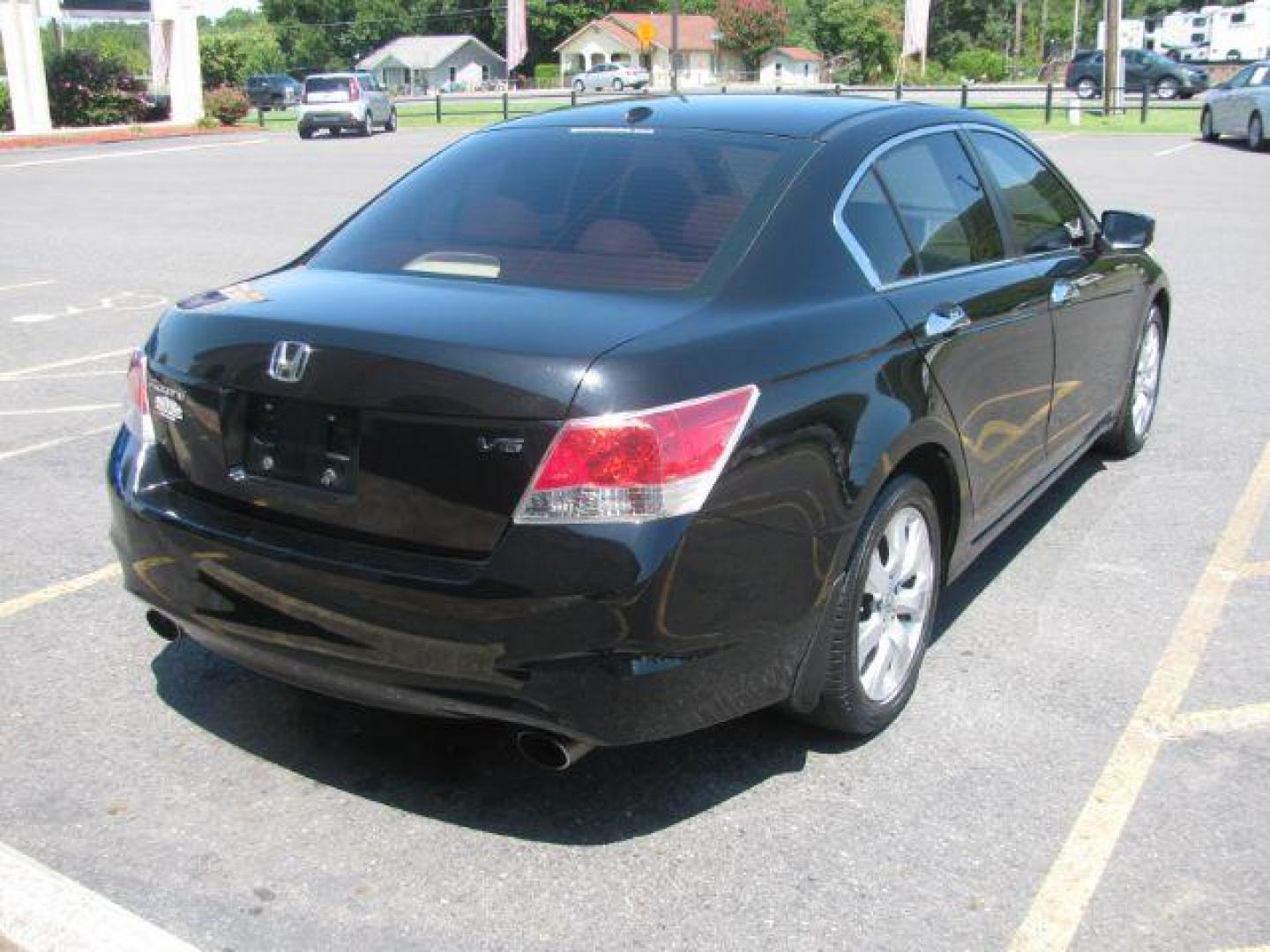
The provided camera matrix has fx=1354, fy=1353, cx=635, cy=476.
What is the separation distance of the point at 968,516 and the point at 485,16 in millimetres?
127264

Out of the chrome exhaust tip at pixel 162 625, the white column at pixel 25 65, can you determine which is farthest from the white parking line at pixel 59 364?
the white column at pixel 25 65

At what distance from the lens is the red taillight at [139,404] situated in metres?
3.58

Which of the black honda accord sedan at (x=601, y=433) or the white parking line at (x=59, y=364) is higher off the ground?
the black honda accord sedan at (x=601, y=433)

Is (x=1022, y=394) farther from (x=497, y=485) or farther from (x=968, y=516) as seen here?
(x=497, y=485)

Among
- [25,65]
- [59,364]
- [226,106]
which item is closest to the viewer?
[59,364]

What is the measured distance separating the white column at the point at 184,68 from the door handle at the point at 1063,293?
40818 mm

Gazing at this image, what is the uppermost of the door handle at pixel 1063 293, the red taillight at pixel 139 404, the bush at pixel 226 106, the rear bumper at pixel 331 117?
the bush at pixel 226 106

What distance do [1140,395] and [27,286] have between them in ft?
31.5

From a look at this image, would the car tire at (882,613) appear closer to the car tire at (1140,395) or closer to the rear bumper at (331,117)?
the car tire at (1140,395)

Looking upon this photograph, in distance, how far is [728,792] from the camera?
3.46 metres

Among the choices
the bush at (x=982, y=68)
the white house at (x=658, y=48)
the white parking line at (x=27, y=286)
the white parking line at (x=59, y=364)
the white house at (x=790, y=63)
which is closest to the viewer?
the white parking line at (x=59, y=364)

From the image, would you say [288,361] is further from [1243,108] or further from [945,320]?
[1243,108]

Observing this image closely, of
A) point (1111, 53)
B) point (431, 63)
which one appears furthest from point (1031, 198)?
point (431, 63)

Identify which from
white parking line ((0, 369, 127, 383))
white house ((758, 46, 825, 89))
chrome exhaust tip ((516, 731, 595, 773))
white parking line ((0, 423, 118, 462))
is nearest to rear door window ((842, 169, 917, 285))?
chrome exhaust tip ((516, 731, 595, 773))
